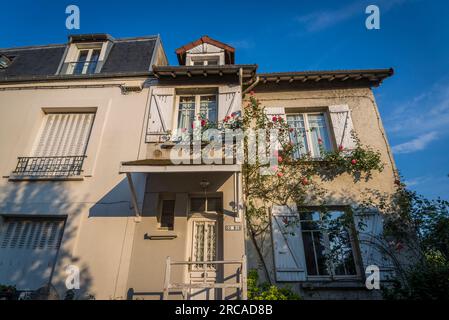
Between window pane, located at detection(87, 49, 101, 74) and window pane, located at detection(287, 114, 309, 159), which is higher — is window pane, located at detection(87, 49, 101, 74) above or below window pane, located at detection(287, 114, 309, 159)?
above

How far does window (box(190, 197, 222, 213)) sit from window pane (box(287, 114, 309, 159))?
2337 mm

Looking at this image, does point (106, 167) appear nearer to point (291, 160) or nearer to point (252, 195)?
point (252, 195)

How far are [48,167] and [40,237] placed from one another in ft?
5.23

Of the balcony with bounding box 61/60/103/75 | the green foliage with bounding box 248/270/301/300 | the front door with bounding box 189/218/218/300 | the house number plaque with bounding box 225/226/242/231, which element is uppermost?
the balcony with bounding box 61/60/103/75

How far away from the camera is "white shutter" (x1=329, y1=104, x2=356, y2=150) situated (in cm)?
605

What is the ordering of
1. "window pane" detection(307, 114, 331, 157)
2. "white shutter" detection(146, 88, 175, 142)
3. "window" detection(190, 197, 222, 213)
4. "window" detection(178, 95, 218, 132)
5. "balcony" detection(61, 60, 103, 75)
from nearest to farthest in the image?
"window" detection(190, 197, 222, 213)
"white shutter" detection(146, 88, 175, 142)
"window pane" detection(307, 114, 331, 157)
"window" detection(178, 95, 218, 132)
"balcony" detection(61, 60, 103, 75)

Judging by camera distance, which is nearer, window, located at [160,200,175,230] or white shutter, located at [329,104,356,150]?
window, located at [160,200,175,230]

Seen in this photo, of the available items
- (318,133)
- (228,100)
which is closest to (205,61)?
(228,100)

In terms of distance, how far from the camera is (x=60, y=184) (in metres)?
5.44

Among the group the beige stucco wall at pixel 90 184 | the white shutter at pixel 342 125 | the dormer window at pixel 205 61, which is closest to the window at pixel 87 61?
the beige stucco wall at pixel 90 184

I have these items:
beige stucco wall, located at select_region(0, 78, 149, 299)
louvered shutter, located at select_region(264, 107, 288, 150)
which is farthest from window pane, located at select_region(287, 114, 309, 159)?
beige stucco wall, located at select_region(0, 78, 149, 299)

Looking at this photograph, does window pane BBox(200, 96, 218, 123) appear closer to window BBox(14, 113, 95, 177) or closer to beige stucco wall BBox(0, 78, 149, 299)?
beige stucco wall BBox(0, 78, 149, 299)

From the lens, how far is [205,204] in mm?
5461

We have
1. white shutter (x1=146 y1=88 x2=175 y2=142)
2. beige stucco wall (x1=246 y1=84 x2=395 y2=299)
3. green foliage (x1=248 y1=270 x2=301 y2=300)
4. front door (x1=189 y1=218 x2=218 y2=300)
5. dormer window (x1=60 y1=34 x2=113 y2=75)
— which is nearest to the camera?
green foliage (x1=248 y1=270 x2=301 y2=300)
